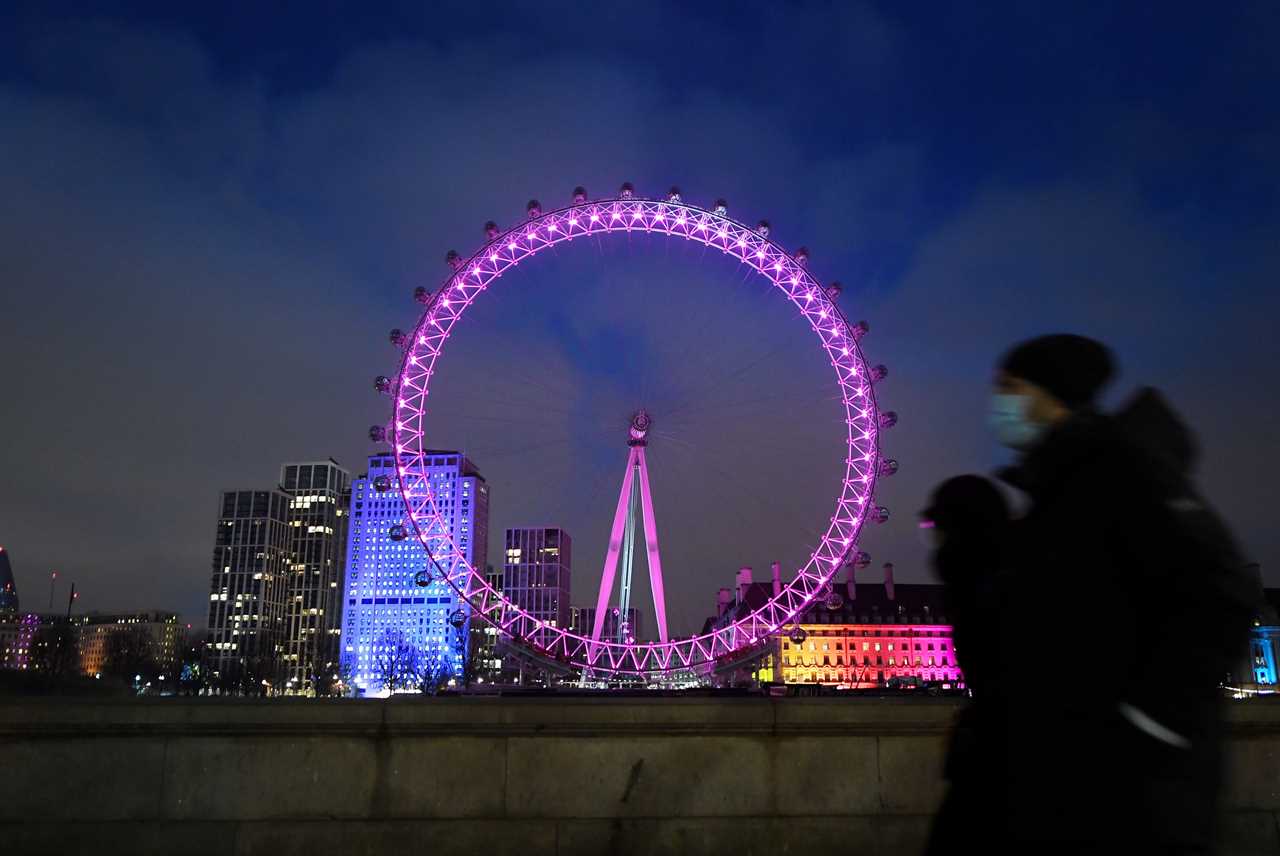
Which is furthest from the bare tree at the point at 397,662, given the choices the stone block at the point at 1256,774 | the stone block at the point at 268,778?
the stone block at the point at 1256,774

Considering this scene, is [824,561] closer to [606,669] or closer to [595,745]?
[606,669]

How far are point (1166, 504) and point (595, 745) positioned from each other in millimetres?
5540

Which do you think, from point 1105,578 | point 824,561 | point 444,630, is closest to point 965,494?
point 1105,578

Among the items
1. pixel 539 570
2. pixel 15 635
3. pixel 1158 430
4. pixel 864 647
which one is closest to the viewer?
pixel 1158 430

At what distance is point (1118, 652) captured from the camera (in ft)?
7.44

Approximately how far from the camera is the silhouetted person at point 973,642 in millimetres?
2438

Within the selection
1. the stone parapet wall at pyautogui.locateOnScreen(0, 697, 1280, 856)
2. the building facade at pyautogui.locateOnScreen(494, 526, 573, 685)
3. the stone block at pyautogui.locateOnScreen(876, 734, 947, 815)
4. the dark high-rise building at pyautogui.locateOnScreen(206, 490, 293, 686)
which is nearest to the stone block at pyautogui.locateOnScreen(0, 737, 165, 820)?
the stone parapet wall at pyautogui.locateOnScreen(0, 697, 1280, 856)

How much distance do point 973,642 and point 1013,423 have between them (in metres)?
0.63

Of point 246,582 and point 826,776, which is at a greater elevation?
point 246,582

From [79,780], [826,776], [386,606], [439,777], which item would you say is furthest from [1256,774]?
[386,606]

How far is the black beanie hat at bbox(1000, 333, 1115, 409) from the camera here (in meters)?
2.71

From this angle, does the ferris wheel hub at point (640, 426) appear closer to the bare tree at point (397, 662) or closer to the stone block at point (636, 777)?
the stone block at point (636, 777)

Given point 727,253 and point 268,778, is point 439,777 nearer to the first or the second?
point 268,778

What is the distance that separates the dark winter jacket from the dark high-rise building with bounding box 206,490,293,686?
646 ft
